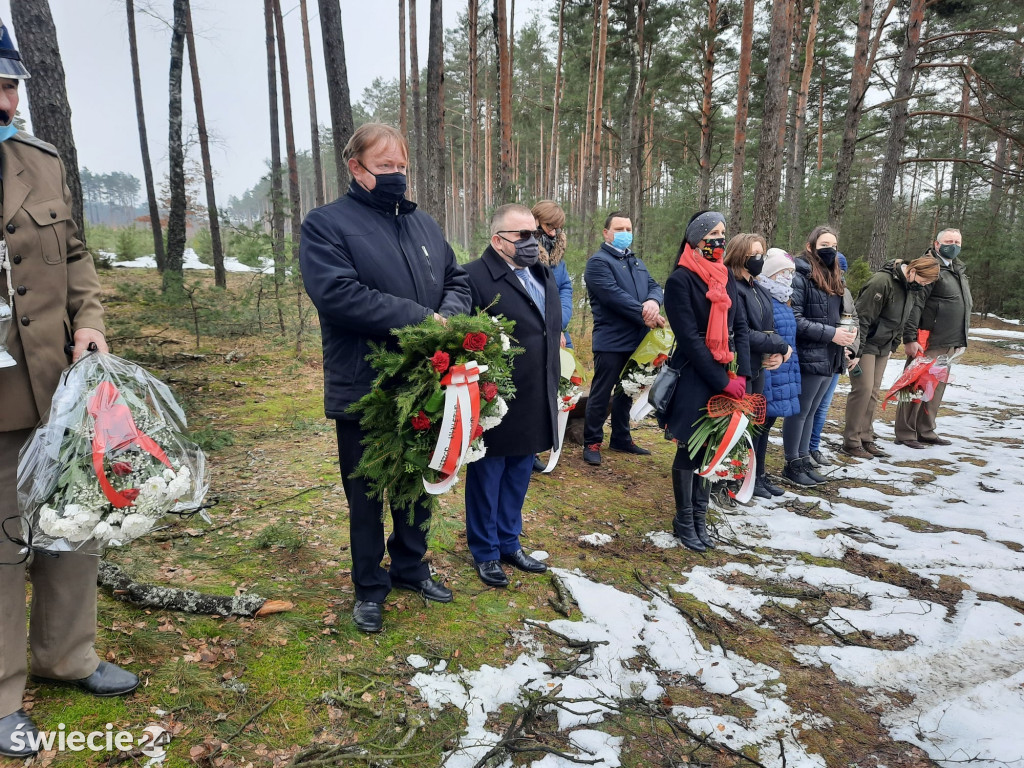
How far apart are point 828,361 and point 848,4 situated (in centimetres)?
1623

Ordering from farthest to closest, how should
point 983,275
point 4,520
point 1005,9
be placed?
point 983,275 → point 1005,9 → point 4,520

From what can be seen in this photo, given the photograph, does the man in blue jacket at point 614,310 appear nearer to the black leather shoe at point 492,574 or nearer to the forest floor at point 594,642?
the forest floor at point 594,642

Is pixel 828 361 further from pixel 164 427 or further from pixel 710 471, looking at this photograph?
pixel 164 427

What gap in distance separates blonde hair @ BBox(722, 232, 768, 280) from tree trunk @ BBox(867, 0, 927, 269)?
9.33 metres

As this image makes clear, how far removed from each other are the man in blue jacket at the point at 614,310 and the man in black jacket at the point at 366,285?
8.40 ft

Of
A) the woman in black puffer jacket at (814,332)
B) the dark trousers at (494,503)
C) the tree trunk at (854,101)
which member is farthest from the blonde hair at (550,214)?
the tree trunk at (854,101)

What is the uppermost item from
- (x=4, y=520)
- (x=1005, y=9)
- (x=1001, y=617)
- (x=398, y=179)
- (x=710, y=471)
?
(x=1005, y=9)

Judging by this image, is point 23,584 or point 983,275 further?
point 983,275

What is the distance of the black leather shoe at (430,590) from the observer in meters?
3.13

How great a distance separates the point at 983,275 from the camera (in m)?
20.7

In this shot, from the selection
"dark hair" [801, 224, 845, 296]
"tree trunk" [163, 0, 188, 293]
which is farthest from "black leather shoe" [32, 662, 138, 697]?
"tree trunk" [163, 0, 188, 293]

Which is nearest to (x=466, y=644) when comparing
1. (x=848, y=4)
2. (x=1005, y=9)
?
(x=848, y=4)

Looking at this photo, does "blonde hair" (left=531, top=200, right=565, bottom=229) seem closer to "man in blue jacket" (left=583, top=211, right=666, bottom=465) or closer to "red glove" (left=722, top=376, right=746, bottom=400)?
"man in blue jacket" (left=583, top=211, right=666, bottom=465)

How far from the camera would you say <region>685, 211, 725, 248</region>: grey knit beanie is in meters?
3.88
